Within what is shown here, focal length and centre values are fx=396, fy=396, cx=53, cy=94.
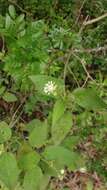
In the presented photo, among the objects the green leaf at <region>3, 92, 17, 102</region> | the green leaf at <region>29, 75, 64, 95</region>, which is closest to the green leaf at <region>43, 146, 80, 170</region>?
the green leaf at <region>29, 75, 64, 95</region>

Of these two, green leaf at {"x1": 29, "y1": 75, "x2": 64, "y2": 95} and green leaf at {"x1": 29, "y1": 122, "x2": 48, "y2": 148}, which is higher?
green leaf at {"x1": 29, "y1": 75, "x2": 64, "y2": 95}

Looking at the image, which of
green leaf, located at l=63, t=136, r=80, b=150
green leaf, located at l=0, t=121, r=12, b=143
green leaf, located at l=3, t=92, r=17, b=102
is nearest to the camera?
green leaf, located at l=0, t=121, r=12, b=143

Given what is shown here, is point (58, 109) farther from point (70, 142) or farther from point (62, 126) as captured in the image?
point (70, 142)

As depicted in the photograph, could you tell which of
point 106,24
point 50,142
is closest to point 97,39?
point 106,24

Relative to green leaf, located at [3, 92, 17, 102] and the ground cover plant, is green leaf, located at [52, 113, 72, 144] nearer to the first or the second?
the ground cover plant

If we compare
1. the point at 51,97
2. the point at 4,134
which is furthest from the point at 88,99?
the point at 4,134

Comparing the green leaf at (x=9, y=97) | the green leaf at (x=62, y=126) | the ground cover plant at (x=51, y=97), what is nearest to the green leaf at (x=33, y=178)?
the ground cover plant at (x=51, y=97)

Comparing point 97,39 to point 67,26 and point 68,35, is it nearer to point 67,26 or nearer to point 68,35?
point 67,26

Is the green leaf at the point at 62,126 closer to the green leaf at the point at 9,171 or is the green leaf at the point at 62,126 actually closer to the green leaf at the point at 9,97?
the green leaf at the point at 9,171
